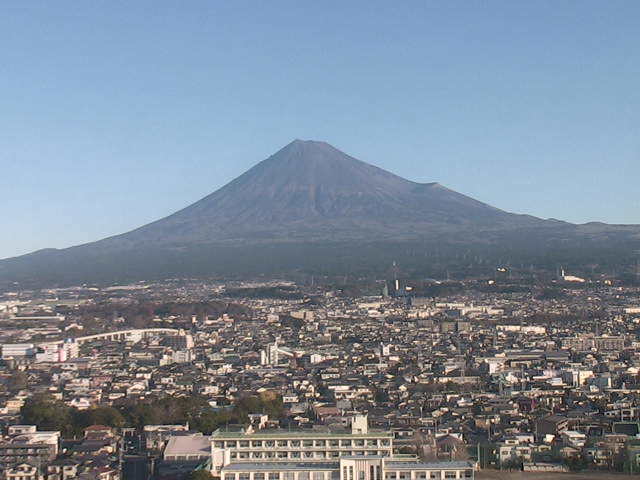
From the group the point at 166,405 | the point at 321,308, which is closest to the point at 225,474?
the point at 166,405

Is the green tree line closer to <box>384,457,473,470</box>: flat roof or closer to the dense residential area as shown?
the dense residential area

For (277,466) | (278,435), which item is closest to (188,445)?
(278,435)

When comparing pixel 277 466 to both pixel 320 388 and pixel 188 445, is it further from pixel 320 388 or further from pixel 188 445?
pixel 320 388

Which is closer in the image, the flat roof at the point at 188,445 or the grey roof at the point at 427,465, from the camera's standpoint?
the grey roof at the point at 427,465

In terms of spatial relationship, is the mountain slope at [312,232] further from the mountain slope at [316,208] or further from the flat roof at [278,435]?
the flat roof at [278,435]

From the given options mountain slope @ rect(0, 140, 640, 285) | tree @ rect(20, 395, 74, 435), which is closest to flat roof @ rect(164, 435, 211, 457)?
tree @ rect(20, 395, 74, 435)

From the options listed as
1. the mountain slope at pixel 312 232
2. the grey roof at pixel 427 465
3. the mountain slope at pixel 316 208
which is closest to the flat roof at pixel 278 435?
the grey roof at pixel 427 465
